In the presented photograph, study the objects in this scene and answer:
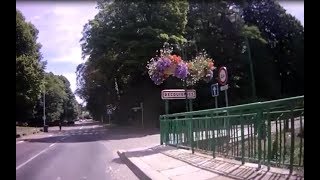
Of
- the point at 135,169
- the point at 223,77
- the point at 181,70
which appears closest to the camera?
the point at 135,169

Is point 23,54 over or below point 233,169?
over

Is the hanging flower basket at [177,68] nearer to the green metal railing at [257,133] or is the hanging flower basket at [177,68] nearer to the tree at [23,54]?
the green metal railing at [257,133]

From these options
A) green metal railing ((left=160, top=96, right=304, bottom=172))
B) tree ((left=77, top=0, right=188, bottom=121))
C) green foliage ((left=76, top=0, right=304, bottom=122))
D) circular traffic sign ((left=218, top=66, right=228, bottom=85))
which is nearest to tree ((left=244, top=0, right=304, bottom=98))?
green foliage ((left=76, top=0, right=304, bottom=122))

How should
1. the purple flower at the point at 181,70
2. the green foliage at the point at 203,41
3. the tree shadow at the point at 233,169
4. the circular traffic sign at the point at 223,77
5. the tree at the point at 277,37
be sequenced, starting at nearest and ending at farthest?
the tree shadow at the point at 233,169 < the circular traffic sign at the point at 223,77 < the purple flower at the point at 181,70 < the green foliage at the point at 203,41 < the tree at the point at 277,37

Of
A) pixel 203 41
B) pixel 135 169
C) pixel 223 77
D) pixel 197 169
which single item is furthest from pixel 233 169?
pixel 203 41

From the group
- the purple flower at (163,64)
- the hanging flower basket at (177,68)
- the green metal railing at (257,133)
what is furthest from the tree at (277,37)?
the green metal railing at (257,133)

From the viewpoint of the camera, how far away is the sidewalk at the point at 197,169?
8164 millimetres

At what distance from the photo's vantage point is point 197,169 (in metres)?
10.4

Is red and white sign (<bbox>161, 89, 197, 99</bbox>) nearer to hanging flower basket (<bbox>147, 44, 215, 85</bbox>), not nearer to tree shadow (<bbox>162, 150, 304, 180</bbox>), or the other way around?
hanging flower basket (<bbox>147, 44, 215, 85</bbox>)

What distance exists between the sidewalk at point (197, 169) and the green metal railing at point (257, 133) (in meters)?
0.26

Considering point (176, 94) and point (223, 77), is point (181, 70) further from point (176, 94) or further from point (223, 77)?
point (223, 77)

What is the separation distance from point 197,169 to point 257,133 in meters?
1.96
